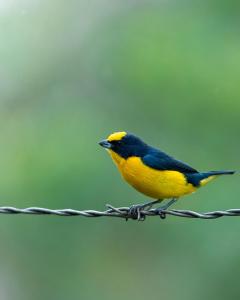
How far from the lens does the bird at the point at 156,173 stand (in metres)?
4.76

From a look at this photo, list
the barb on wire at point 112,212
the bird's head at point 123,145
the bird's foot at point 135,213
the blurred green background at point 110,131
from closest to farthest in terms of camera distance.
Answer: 1. the barb on wire at point 112,212
2. the bird's foot at point 135,213
3. the bird's head at point 123,145
4. the blurred green background at point 110,131

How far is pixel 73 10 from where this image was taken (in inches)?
377

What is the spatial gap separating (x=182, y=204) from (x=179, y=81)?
1192 mm

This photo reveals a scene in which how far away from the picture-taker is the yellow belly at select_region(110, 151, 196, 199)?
15.6 ft

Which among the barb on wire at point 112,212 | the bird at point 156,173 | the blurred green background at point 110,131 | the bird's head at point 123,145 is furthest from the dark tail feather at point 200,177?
the blurred green background at point 110,131

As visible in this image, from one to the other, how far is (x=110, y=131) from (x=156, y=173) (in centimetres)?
366

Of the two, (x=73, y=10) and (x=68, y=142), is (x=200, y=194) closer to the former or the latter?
(x=68, y=142)

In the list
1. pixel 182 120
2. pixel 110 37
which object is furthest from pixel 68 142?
pixel 110 37

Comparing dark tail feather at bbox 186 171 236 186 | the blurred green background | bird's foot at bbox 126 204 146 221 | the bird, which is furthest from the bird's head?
the blurred green background

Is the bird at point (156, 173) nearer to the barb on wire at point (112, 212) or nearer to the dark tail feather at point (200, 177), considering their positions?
the dark tail feather at point (200, 177)

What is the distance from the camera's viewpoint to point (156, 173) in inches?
190

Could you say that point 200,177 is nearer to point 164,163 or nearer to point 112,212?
point 164,163

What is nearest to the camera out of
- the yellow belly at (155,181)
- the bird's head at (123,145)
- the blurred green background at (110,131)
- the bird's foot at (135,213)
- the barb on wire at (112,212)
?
the barb on wire at (112,212)

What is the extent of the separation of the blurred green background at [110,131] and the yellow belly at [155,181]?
276 centimetres
